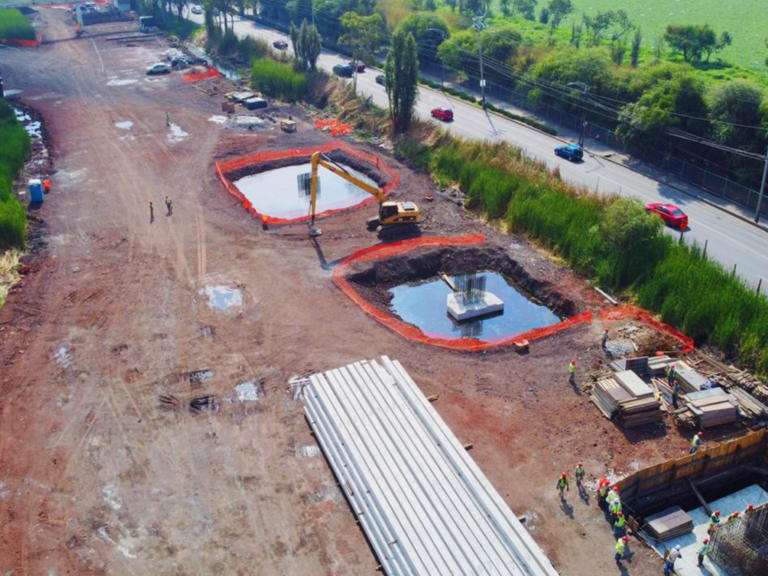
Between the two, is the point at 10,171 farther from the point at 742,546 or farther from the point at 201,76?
the point at 742,546

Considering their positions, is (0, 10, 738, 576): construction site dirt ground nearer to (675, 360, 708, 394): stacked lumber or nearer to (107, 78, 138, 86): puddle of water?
(675, 360, 708, 394): stacked lumber

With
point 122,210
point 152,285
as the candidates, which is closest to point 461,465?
point 152,285

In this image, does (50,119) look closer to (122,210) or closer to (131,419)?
(122,210)

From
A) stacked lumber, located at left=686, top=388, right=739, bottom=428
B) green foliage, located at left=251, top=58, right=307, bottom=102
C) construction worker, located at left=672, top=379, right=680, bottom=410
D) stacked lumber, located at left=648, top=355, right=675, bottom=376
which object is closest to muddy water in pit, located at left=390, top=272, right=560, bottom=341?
stacked lumber, located at left=648, top=355, right=675, bottom=376

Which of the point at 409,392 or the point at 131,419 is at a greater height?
the point at 409,392

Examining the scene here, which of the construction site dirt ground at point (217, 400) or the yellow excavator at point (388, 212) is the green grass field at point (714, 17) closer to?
the yellow excavator at point (388, 212)

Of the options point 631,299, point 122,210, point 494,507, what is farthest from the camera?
point 122,210
